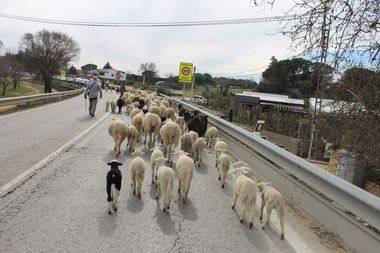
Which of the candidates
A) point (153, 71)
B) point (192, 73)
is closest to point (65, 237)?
point (192, 73)

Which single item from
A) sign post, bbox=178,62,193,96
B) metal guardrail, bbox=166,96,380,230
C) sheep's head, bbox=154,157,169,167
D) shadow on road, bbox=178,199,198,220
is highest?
sign post, bbox=178,62,193,96

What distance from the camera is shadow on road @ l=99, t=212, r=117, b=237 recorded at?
5.56 meters

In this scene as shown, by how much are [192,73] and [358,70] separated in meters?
22.3

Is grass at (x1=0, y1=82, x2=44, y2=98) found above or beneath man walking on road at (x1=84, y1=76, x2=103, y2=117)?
beneath

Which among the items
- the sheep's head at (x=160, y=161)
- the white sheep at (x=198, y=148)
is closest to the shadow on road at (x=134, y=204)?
the sheep's head at (x=160, y=161)

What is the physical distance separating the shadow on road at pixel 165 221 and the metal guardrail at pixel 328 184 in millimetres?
2062

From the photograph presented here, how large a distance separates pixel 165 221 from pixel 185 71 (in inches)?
988

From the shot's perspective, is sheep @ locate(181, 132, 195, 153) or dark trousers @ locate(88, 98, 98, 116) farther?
dark trousers @ locate(88, 98, 98, 116)

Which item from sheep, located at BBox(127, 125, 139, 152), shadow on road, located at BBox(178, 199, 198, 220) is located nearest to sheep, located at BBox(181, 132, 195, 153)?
sheep, located at BBox(127, 125, 139, 152)

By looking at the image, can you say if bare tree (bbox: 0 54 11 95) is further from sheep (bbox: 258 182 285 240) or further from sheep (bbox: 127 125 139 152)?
sheep (bbox: 258 182 285 240)

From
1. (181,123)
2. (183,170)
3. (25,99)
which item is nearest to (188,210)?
(183,170)

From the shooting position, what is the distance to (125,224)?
5949mm

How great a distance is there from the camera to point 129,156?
10914 millimetres

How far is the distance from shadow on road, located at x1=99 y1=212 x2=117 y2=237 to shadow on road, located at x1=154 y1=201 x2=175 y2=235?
0.59 m
